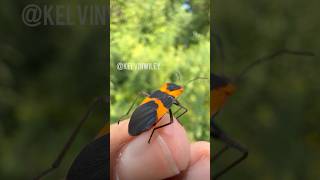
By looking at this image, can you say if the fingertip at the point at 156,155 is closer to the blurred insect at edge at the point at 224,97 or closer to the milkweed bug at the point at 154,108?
the milkweed bug at the point at 154,108

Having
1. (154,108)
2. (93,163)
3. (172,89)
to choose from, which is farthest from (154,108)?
(93,163)

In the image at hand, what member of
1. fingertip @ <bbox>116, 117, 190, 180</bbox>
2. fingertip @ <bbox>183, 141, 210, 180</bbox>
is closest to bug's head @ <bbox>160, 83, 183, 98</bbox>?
fingertip @ <bbox>116, 117, 190, 180</bbox>

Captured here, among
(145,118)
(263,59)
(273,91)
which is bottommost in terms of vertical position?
(145,118)

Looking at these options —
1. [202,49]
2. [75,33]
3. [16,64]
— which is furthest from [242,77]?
[16,64]

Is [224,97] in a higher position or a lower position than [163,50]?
lower

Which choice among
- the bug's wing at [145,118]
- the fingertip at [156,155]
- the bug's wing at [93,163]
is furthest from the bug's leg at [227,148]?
the bug's wing at [93,163]

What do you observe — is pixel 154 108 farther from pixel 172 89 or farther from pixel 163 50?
pixel 163 50
